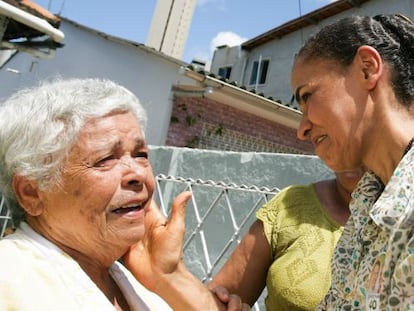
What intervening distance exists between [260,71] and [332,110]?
18341mm

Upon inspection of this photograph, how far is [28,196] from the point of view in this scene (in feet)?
5.38

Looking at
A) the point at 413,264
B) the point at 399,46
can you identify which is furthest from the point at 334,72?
the point at 413,264

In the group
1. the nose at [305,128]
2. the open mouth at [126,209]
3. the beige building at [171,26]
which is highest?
the beige building at [171,26]

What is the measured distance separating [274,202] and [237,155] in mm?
2402

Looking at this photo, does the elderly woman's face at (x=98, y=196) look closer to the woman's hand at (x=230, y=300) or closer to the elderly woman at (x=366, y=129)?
the woman's hand at (x=230, y=300)

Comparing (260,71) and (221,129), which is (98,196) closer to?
(221,129)

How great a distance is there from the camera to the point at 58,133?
1.57m

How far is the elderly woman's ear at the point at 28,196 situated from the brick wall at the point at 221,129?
7.55m

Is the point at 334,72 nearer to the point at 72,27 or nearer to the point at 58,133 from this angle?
the point at 58,133

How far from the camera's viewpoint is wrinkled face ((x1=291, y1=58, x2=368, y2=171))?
1505mm

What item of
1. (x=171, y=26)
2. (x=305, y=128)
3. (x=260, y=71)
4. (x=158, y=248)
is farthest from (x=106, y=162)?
(x=260, y=71)

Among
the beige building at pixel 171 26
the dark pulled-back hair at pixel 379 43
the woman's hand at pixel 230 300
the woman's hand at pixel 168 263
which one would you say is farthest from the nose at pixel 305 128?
the beige building at pixel 171 26

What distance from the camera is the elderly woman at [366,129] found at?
4.27 feet

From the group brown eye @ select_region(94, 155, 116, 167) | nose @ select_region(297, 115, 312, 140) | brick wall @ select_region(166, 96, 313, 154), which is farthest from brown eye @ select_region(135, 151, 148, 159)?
brick wall @ select_region(166, 96, 313, 154)
